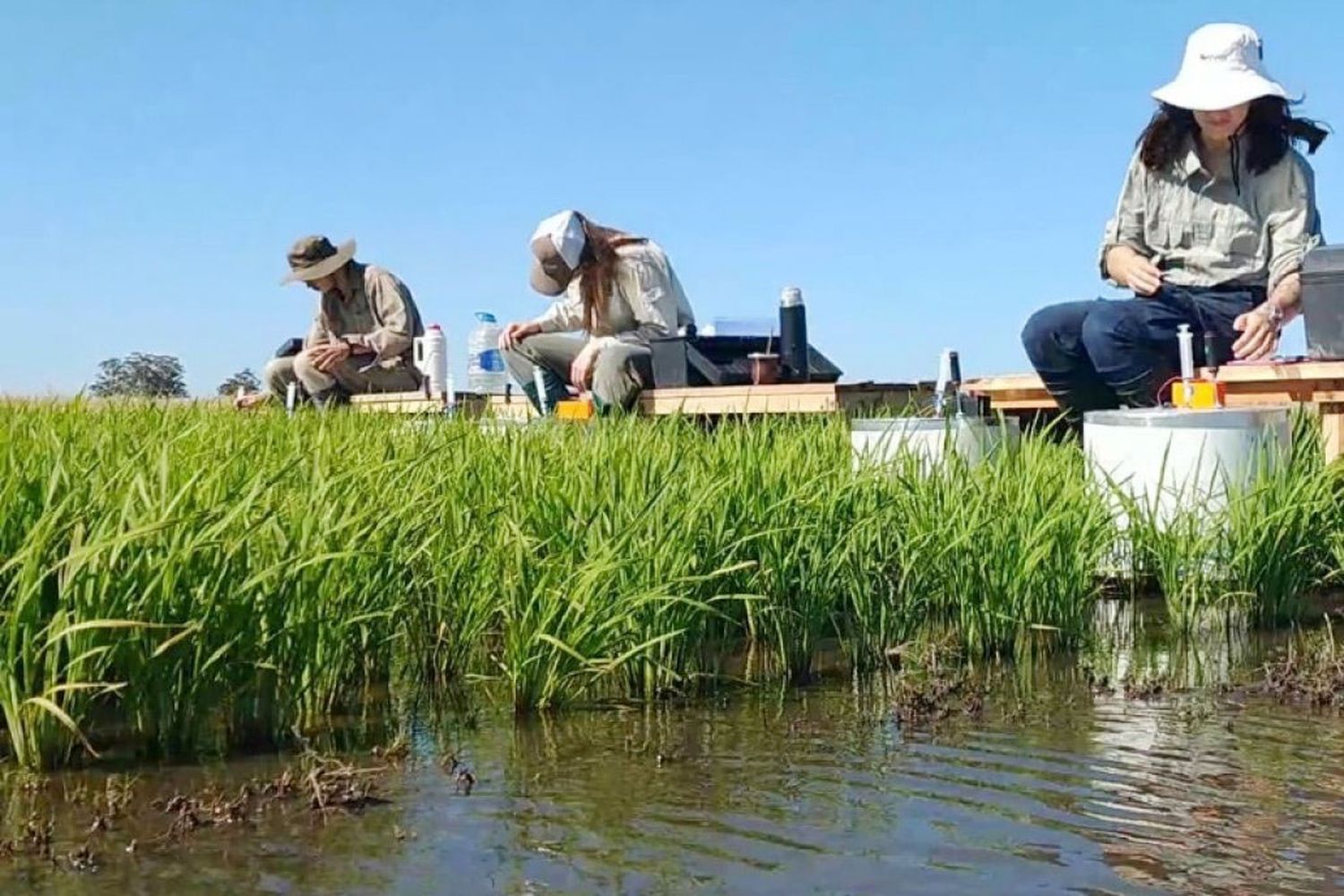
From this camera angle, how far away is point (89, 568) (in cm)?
230

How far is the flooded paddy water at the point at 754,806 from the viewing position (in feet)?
6.07

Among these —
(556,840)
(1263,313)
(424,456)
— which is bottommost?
(556,840)

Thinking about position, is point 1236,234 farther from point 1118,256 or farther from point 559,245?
point 559,245

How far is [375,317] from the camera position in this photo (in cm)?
854

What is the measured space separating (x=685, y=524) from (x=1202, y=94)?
2.68 m

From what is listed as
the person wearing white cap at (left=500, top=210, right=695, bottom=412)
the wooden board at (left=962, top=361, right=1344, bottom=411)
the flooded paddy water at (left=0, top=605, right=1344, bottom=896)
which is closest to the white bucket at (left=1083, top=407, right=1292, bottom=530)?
the wooden board at (left=962, top=361, right=1344, bottom=411)

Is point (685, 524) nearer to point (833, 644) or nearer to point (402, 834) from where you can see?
point (833, 644)

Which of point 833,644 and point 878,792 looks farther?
point 833,644

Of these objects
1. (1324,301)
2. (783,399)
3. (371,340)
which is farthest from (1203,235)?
(371,340)

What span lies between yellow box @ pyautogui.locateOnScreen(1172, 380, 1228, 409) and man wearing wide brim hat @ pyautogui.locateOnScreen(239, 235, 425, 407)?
16.2 ft

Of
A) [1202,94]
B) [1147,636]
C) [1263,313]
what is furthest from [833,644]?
[1202,94]

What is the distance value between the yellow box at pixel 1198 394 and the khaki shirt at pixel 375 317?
492cm

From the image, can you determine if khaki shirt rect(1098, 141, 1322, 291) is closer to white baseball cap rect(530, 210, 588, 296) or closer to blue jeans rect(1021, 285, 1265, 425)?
blue jeans rect(1021, 285, 1265, 425)

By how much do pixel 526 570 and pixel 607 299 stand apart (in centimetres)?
380
